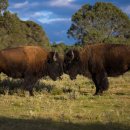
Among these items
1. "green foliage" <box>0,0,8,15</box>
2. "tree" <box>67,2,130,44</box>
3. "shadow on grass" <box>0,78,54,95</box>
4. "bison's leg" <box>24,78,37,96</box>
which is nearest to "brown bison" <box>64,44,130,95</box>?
"shadow on grass" <box>0,78,54,95</box>

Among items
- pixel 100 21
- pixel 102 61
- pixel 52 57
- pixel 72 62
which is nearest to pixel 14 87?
pixel 52 57

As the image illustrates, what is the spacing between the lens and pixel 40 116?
14.1m

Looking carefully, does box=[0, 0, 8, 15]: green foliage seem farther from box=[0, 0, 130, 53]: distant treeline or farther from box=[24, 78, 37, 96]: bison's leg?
box=[24, 78, 37, 96]: bison's leg

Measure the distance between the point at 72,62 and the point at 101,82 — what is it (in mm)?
1778

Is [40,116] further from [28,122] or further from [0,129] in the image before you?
[0,129]

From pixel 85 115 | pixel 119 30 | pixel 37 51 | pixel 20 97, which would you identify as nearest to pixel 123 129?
pixel 85 115

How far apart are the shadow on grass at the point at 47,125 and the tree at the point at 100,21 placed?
170ft

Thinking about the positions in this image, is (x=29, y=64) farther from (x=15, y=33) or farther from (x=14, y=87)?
(x=15, y=33)

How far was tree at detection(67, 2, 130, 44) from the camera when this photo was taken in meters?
65.8

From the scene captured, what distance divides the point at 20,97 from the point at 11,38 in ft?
138

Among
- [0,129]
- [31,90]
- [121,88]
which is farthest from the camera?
[121,88]

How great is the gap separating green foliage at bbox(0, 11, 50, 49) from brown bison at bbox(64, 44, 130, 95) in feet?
114

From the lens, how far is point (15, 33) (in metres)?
63.2

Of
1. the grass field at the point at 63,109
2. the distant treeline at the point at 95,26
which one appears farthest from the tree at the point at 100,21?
the grass field at the point at 63,109
